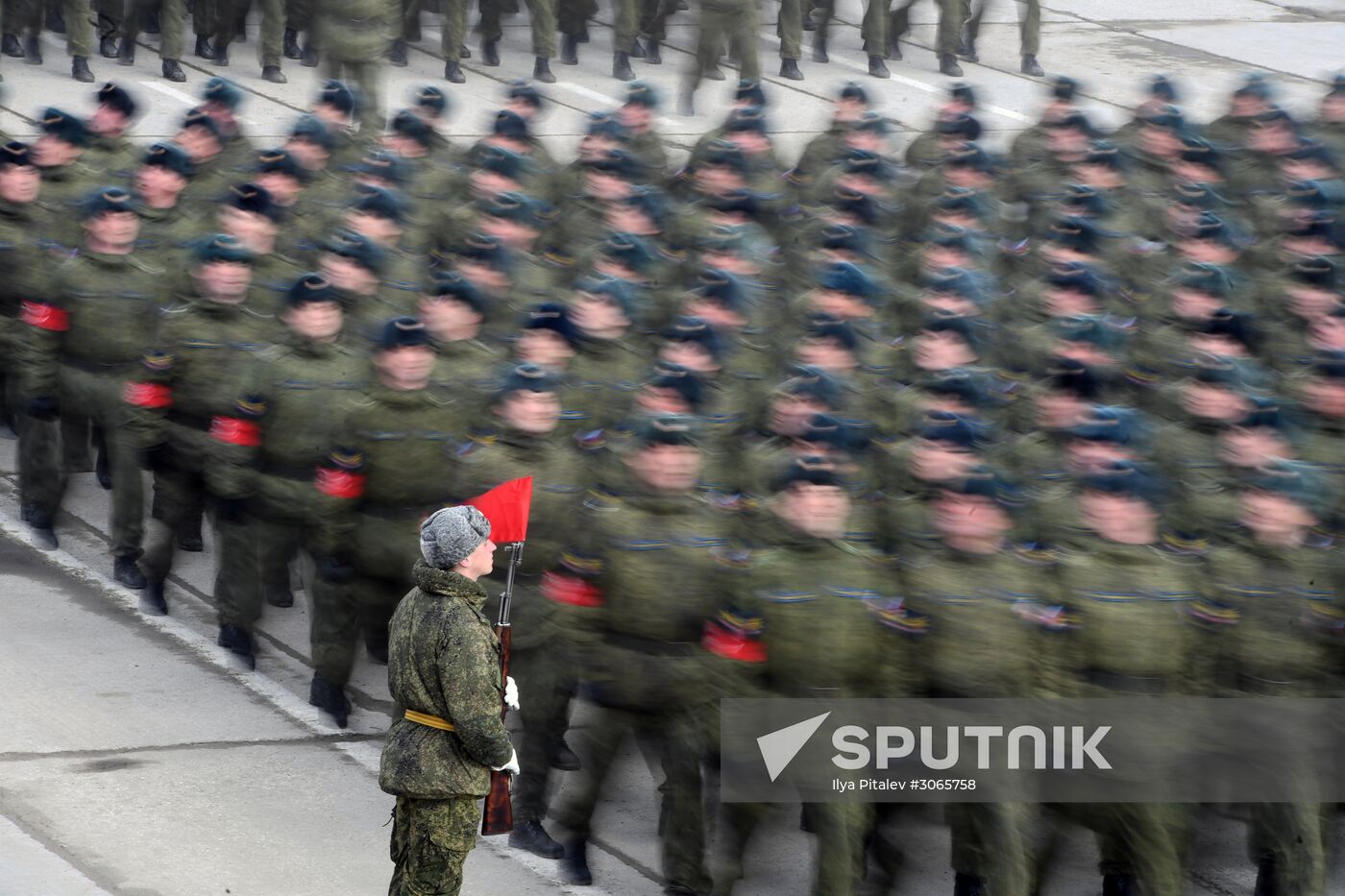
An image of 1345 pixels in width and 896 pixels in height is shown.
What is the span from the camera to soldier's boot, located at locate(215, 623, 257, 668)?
8977 millimetres

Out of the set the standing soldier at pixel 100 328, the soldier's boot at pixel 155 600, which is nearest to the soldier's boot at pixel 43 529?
the standing soldier at pixel 100 328

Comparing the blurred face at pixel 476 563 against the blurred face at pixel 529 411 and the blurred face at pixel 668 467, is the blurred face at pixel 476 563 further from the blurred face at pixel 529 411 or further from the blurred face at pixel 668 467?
the blurred face at pixel 529 411

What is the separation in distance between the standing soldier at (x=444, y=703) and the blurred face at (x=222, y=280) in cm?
324

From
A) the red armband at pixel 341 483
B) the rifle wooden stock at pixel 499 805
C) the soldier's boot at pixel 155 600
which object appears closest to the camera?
the rifle wooden stock at pixel 499 805

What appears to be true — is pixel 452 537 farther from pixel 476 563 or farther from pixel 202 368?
pixel 202 368

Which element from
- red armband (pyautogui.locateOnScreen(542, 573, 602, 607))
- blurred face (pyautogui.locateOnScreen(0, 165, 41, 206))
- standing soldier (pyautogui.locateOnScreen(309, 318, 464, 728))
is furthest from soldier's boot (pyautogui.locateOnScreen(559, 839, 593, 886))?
blurred face (pyautogui.locateOnScreen(0, 165, 41, 206))

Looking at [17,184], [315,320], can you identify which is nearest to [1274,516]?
[315,320]

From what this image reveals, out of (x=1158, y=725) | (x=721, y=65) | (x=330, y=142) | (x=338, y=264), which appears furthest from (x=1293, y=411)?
(x=721, y=65)

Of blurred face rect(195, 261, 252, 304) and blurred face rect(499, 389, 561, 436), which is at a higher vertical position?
blurred face rect(195, 261, 252, 304)

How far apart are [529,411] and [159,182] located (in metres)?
3.43

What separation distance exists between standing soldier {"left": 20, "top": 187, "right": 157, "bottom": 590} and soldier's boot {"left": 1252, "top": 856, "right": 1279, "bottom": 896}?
193 inches

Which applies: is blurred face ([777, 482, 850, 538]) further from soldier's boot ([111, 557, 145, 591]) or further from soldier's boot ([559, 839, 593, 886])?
soldier's boot ([111, 557, 145, 591])

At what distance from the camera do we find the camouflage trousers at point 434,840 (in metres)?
5.83

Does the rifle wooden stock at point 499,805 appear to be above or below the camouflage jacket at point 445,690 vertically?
below
